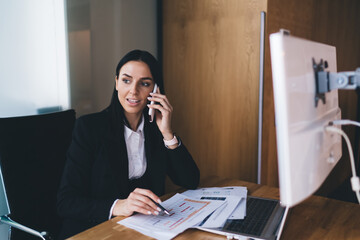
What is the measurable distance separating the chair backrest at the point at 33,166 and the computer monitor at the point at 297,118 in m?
1.16

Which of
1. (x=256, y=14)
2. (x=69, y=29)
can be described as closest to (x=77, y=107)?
(x=69, y=29)

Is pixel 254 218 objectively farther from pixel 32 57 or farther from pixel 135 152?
pixel 32 57

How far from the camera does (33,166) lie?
4.77 feet

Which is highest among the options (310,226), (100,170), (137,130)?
(137,130)

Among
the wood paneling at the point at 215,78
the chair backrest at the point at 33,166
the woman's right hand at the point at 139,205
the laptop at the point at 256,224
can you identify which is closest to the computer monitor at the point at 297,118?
the laptop at the point at 256,224

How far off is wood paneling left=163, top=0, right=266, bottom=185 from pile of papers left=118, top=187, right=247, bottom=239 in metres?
1.14

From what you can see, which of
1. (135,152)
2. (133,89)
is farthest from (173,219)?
(133,89)

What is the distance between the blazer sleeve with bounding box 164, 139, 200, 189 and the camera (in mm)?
1447

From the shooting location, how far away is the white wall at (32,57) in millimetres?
1708

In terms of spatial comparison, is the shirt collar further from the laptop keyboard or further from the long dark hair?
the laptop keyboard

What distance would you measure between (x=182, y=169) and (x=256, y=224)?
1.71 feet

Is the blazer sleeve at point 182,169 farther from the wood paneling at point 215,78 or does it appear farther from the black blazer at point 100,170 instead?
the wood paneling at point 215,78

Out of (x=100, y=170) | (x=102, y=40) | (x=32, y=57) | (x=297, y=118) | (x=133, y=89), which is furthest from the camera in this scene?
(x=102, y=40)

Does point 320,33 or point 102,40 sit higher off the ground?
point 320,33
